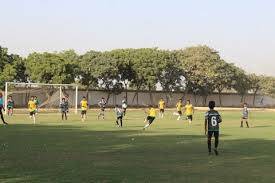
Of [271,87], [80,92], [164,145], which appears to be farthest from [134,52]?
[164,145]

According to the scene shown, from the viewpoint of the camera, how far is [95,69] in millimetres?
84438

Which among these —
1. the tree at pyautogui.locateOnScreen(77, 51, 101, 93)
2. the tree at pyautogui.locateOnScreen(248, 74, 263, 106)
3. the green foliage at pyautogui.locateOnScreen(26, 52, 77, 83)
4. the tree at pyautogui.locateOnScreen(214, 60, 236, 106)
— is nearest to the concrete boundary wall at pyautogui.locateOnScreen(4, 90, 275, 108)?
the tree at pyautogui.locateOnScreen(77, 51, 101, 93)

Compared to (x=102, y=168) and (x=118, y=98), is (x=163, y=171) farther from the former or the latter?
(x=118, y=98)

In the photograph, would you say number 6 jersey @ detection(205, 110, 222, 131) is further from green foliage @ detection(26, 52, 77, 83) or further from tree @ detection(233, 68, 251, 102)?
tree @ detection(233, 68, 251, 102)

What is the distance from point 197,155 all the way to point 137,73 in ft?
231

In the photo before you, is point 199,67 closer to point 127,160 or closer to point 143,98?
point 143,98

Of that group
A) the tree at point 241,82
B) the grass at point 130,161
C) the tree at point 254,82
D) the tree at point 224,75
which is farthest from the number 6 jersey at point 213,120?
the tree at point 254,82

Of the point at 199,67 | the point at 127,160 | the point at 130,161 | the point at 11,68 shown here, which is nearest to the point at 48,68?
the point at 11,68

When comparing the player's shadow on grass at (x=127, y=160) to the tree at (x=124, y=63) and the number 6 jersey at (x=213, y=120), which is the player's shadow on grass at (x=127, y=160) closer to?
the number 6 jersey at (x=213, y=120)

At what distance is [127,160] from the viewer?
15.7m

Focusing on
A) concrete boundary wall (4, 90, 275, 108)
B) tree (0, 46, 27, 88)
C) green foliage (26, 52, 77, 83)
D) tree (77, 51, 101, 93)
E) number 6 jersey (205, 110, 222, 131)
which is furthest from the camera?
tree (77, 51, 101, 93)

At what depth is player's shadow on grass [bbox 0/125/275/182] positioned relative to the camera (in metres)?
12.5

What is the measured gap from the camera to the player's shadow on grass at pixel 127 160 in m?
12.5

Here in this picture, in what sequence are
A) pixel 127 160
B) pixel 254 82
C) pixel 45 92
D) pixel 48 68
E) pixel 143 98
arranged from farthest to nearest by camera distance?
pixel 254 82 → pixel 143 98 → pixel 48 68 → pixel 45 92 → pixel 127 160
